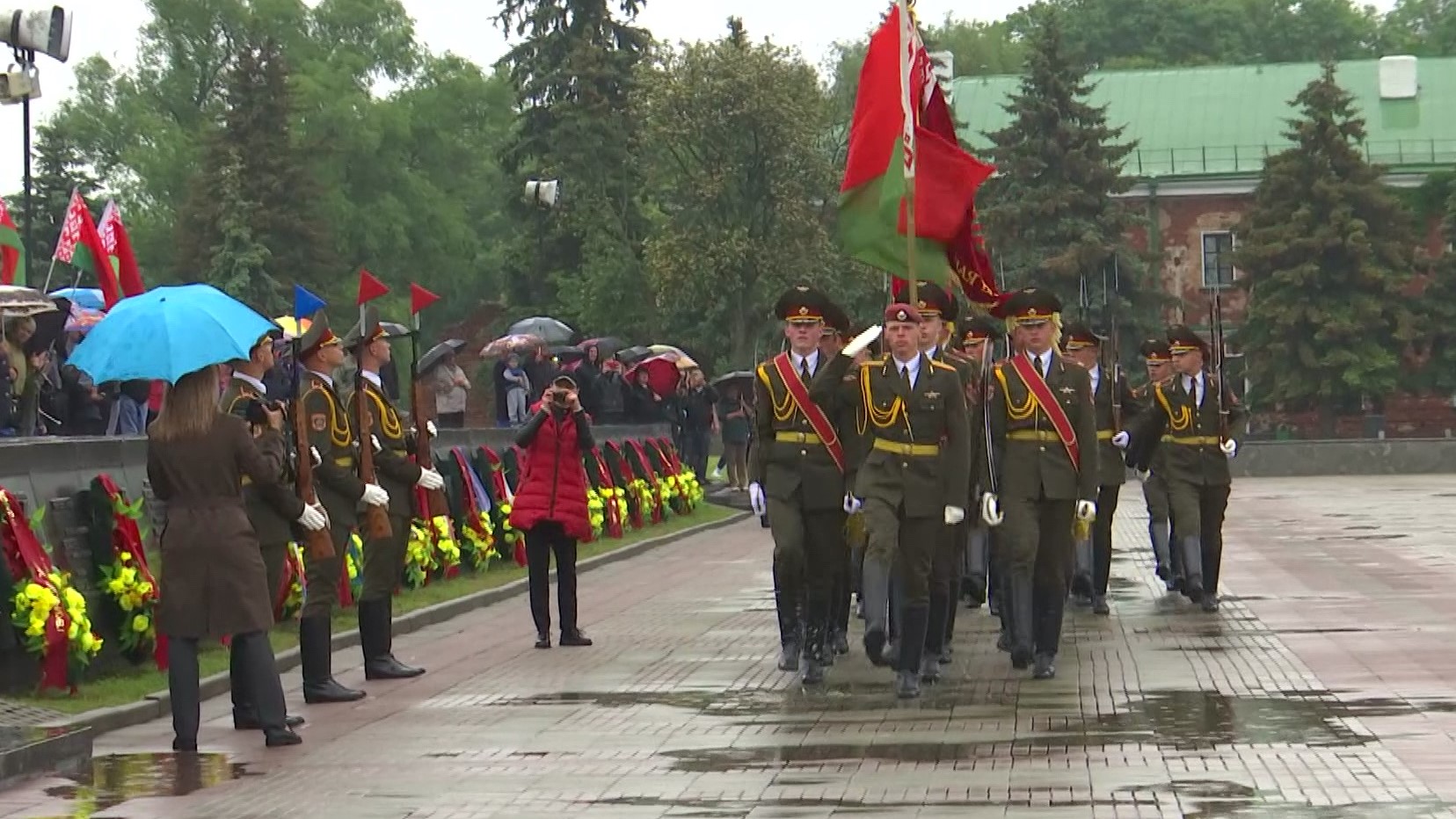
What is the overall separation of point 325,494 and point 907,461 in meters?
3.17

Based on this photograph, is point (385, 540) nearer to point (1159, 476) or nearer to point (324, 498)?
point (324, 498)

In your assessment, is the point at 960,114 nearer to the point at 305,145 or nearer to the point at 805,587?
the point at 305,145

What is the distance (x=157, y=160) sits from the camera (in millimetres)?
78688

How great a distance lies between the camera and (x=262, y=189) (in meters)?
70.1

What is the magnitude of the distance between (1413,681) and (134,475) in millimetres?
7913

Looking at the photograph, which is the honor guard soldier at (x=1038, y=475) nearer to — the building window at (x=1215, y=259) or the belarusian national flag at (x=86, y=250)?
the belarusian national flag at (x=86, y=250)

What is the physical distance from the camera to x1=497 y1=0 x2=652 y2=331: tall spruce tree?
60.6 m

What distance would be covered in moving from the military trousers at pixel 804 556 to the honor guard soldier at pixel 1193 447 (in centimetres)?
492

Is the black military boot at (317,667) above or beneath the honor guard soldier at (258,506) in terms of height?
beneath

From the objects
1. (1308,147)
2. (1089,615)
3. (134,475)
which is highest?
(1308,147)

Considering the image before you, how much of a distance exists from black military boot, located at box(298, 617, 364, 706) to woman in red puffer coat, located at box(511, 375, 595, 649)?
2.97m

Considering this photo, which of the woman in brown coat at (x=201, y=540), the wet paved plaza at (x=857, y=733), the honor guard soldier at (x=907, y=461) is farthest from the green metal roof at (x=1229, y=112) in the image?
the woman in brown coat at (x=201, y=540)

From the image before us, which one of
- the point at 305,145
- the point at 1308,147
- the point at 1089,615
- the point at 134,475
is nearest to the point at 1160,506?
the point at 1089,615

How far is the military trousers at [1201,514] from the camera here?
18.6m
